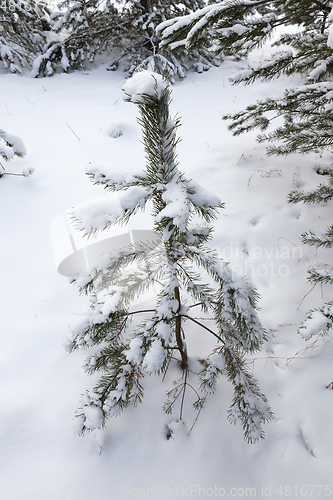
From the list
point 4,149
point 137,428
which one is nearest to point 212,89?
point 4,149

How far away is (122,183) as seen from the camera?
3.42 ft

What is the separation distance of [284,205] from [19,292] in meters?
3.14

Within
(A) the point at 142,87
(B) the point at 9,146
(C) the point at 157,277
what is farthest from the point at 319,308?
(B) the point at 9,146

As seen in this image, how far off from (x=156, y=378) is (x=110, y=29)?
314 inches

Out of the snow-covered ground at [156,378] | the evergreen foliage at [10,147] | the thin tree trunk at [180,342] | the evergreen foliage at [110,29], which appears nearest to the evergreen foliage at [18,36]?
the evergreen foliage at [110,29]

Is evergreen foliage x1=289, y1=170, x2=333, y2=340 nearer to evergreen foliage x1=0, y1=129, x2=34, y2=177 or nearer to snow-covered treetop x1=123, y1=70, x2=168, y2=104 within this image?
snow-covered treetop x1=123, y1=70, x2=168, y2=104

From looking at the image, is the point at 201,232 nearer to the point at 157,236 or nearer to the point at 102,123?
the point at 157,236

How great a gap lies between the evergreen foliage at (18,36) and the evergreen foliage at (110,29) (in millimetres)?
408

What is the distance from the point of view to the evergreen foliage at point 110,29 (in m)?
5.91

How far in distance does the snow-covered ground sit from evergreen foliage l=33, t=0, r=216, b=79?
359 centimetres

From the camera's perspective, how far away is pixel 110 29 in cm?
627

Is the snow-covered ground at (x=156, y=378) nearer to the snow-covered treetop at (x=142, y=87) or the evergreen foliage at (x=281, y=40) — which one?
the evergreen foliage at (x=281, y=40)

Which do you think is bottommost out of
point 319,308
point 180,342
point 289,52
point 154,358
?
point 180,342

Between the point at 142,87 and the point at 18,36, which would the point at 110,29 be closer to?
the point at 18,36
